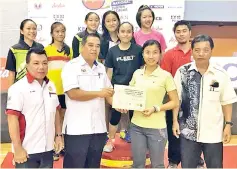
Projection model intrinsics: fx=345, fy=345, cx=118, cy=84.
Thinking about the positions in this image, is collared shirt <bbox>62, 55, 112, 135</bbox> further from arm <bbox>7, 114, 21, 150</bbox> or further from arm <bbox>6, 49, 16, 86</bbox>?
arm <bbox>6, 49, 16, 86</bbox>

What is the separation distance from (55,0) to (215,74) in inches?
162

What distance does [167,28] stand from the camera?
5969 mm

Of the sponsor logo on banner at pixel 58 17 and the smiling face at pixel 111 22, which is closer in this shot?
the smiling face at pixel 111 22

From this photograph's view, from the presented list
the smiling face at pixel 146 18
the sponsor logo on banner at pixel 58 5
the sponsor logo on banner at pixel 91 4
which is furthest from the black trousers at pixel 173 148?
the sponsor logo on banner at pixel 58 5

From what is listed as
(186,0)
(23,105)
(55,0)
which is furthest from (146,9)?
(186,0)

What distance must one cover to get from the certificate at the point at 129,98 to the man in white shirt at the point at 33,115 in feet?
1.56

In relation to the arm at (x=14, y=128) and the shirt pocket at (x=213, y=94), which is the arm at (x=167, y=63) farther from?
the arm at (x=14, y=128)

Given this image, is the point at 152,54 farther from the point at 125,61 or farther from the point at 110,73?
the point at 110,73

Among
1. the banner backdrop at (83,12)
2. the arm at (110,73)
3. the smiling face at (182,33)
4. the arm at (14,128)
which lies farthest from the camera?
the banner backdrop at (83,12)

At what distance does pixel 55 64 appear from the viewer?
328 centimetres

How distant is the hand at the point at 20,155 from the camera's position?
2.28 metres

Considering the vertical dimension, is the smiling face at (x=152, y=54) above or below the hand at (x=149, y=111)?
above

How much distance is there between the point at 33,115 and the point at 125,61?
3.38 feet

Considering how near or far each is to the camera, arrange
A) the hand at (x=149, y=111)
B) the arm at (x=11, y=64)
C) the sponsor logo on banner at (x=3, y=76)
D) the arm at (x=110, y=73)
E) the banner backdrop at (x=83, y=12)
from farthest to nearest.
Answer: the banner backdrop at (x=83, y=12), the sponsor logo on banner at (x=3, y=76), the arm at (x=11, y=64), the arm at (x=110, y=73), the hand at (x=149, y=111)
